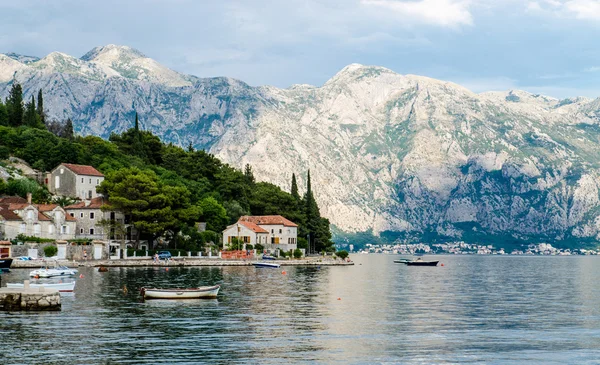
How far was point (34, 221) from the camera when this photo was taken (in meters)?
151

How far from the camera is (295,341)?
177 feet

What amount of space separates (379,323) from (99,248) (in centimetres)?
10382

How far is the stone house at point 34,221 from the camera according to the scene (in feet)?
485

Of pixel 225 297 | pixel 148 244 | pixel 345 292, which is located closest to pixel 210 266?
pixel 148 244

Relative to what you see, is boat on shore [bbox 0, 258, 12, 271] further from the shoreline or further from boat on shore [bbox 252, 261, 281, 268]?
boat on shore [bbox 252, 261, 281, 268]

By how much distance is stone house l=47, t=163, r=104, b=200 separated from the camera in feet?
560

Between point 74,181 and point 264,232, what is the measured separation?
4783cm

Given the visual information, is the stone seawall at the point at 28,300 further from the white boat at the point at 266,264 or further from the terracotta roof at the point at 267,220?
the terracotta roof at the point at 267,220

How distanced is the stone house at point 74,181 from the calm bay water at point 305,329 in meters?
78.5

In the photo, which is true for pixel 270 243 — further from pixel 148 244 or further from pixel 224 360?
pixel 224 360

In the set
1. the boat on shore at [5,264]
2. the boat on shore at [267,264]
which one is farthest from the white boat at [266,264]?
the boat on shore at [5,264]

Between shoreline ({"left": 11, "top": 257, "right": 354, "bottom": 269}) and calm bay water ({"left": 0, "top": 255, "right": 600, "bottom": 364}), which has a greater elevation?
shoreline ({"left": 11, "top": 257, "right": 354, "bottom": 269})

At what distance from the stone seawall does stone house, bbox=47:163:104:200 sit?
105m

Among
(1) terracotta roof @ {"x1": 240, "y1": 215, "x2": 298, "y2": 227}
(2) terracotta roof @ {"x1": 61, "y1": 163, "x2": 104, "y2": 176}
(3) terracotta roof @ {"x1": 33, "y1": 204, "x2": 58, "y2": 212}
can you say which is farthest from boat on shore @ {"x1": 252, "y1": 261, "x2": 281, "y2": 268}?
(3) terracotta roof @ {"x1": 33, "y1": 204, "x2": 58, "y2": 212}
